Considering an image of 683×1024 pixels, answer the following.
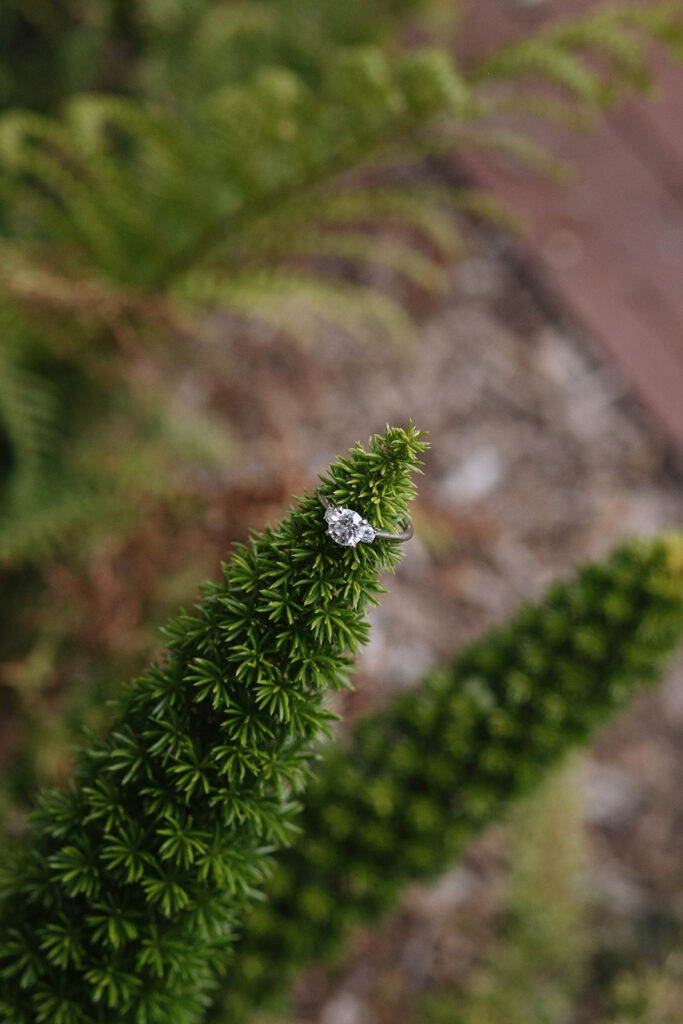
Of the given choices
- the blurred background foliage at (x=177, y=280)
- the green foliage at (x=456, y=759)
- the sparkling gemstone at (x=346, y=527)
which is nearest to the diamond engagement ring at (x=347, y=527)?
the sparkling gemstone at (x=346, y=527)

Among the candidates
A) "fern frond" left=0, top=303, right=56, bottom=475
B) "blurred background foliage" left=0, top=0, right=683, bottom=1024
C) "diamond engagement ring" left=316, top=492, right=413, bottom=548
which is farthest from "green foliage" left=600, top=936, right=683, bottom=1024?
"diamond engagement ring" left=316, top=492, right=413, bottom=548

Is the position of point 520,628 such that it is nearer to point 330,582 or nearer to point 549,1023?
point 330,582

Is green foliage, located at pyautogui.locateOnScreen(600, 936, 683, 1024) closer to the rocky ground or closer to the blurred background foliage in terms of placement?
the blurred background foliage

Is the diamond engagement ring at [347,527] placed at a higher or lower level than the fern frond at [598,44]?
lower

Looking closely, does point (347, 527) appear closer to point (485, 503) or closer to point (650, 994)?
point (485, 503)

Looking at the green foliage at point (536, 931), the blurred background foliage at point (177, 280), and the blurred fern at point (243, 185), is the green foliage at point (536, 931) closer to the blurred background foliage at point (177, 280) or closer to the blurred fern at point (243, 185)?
the blurred background foliage at point (177, 280)

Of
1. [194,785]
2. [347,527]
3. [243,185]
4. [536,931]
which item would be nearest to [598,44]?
[243,185]
